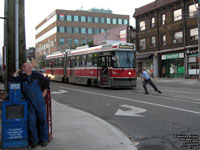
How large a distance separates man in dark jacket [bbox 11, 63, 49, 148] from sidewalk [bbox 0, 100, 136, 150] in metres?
0.27

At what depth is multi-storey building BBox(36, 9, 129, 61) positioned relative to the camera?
72.4m

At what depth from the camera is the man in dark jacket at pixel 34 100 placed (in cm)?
491

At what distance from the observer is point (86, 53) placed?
20.5 m

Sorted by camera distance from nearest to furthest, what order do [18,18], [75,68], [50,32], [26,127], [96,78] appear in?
[26,127] < [18,18] < [96,78] < [75,68] < [50,32]

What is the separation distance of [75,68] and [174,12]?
18423 millimetres

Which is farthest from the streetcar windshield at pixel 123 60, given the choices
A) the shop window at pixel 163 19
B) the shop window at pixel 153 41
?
the shop window at pixel 153 41

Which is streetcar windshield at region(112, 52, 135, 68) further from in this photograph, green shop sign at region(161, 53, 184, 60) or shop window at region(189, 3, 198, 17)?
green shop sign at region(161, 53, 184, 60)

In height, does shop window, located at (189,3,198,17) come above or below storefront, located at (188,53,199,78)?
above

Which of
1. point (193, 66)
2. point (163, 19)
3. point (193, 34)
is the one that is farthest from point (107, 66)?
point (163, 19)

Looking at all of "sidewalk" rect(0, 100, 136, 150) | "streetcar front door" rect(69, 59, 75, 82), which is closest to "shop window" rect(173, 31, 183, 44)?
"streetcar front door" rect(69, 59, 75, 82)

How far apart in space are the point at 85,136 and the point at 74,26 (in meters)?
70.7

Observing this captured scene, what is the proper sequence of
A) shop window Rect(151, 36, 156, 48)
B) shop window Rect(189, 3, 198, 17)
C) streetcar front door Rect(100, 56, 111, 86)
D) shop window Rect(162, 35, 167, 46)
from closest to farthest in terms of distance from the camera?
streetcar front door Rect(100, 56, 111, 86)
shop window Rect(189, 3, 198, 17)
shop window Rect(162, 35, 167, 46)
shop window Rect(151, 36, 156, 48)

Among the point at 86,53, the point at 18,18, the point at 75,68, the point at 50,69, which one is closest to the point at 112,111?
the point at 18,18

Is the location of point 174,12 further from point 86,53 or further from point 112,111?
point 112,111
